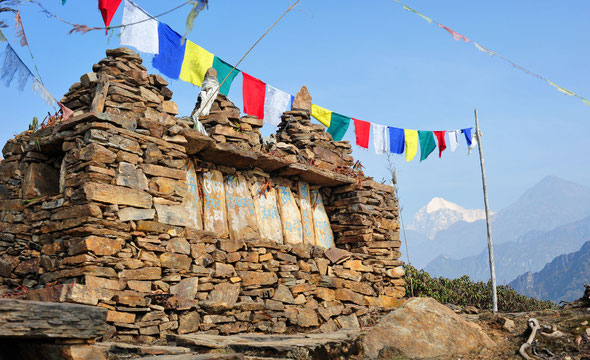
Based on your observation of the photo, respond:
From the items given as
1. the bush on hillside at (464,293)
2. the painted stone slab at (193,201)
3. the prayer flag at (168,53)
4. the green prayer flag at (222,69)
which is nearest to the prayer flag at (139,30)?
the prayer flag at (168,53)

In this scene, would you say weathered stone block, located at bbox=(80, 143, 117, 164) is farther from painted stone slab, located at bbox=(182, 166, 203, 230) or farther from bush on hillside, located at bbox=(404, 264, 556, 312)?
bush on hillside, located at bbox=(404, 264, 556, 312)

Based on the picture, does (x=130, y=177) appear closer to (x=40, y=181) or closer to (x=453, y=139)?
(x=40, y=181)

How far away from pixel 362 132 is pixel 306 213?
331 cm

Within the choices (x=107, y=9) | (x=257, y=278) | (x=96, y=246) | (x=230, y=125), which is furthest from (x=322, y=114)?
(x=96, y=246)

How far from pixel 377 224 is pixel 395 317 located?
16.8ft

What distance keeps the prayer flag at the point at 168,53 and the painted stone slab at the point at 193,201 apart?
1.98 meters

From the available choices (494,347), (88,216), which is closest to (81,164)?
(88,216)

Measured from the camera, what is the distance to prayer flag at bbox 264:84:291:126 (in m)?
11.5

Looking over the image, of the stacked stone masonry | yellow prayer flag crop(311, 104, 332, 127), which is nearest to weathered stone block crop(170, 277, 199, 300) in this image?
the stacked stone masonry

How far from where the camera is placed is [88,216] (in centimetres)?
691

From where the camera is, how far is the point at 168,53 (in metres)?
9.73

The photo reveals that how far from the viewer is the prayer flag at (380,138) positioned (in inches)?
530

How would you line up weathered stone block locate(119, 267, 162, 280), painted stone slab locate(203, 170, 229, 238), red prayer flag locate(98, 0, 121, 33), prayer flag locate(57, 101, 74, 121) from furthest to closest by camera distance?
painted stone slab locate(203, 170, 229, 238) < red prayer flag locate(98, 0, 121, 33) < prayer flag locate(57, 101, 74, 121) < weathered stone block locate(119, 267, 162, 280)

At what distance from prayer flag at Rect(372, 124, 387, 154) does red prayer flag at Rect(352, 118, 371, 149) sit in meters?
0.21
